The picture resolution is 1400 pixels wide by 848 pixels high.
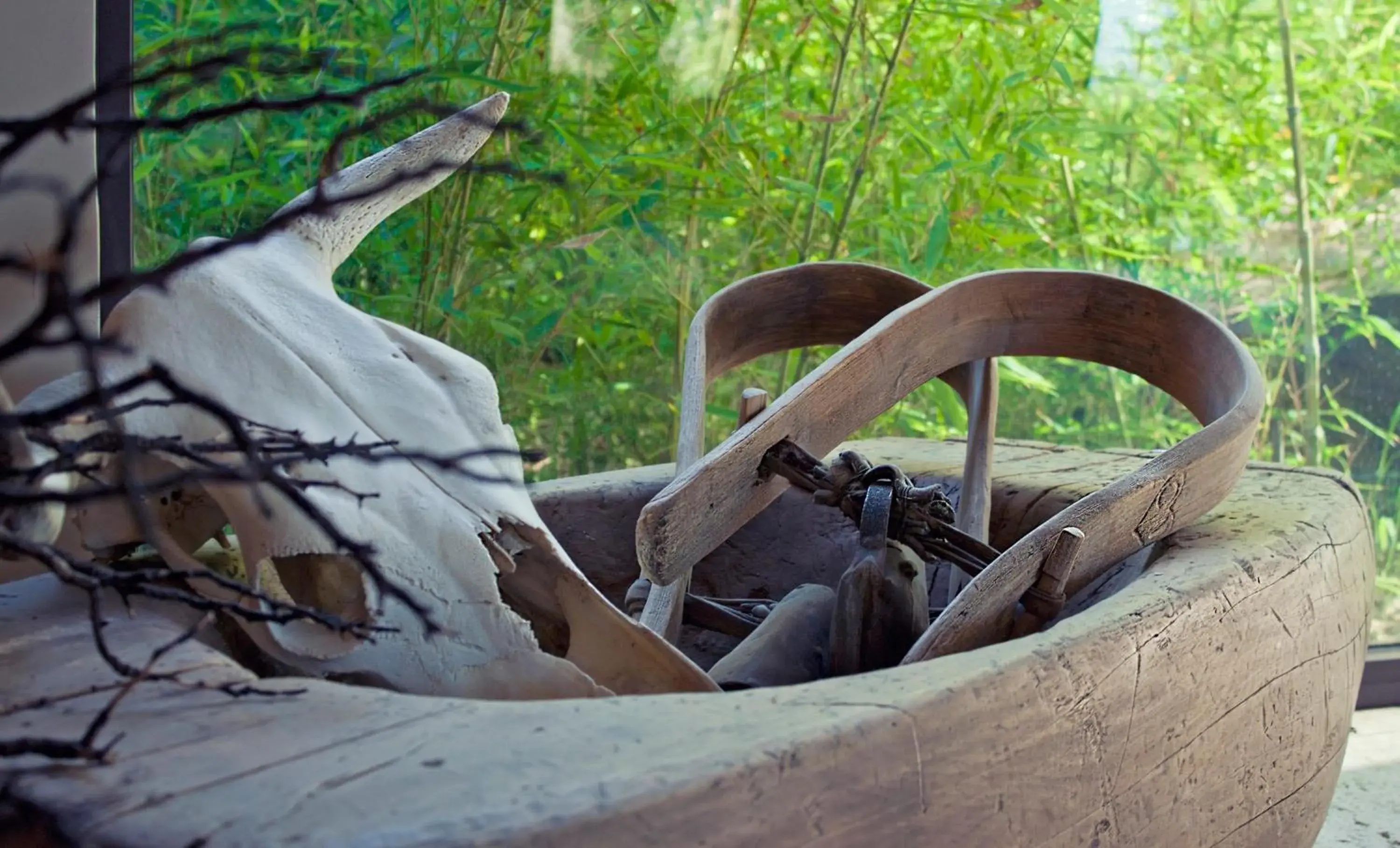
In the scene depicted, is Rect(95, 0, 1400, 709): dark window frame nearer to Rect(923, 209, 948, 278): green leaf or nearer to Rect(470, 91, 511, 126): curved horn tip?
Rect(470, 91, 511, 126): curved horn tip

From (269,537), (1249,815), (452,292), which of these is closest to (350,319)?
(269,537)

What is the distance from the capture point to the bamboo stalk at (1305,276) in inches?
71.7

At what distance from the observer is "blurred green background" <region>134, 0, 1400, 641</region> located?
4.73 feet

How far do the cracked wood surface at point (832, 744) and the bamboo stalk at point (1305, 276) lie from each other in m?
1.10

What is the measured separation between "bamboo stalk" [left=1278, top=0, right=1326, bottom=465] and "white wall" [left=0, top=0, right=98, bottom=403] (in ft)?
5.17

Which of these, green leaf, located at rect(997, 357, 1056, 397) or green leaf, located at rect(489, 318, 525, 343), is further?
green leaf, located at rect(997, 357, 1056, 397)

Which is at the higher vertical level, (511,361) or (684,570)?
(684,570)

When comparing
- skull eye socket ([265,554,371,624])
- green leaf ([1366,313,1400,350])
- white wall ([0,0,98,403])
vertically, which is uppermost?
white wall ([0,0,98,403])

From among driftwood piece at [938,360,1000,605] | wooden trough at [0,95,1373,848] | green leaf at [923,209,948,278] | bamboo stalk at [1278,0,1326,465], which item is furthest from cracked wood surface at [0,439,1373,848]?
bamboo stalk at [1278,0,1326,465]

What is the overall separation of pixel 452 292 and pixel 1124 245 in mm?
975

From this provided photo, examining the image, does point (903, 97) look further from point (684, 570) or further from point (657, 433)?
point (684, 570)

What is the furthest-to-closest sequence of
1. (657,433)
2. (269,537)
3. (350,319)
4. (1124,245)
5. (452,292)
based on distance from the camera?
(1124,245)
(657,433)
(452,292)
(350,319)
(269,537)

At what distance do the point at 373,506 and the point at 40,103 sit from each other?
454mm

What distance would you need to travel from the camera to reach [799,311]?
3.61 ft
